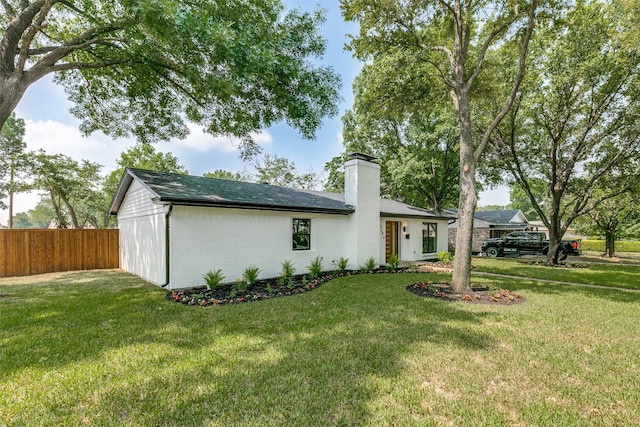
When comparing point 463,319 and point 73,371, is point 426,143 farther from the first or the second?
point 73,371

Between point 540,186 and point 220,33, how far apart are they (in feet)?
70.5

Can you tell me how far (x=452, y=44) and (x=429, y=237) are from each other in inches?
378

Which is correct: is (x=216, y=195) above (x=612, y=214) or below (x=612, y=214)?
above

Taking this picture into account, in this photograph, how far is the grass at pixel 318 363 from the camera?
2564 mm

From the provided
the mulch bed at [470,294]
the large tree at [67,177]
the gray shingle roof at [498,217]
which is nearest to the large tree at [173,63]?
the mulch bed at [470,294]

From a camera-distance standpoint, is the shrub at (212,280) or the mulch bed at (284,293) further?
the shrub at (212,280)

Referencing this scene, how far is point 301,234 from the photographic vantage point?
1004 centimetres

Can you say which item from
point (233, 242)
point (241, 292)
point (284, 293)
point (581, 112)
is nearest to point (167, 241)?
point (233, 242)

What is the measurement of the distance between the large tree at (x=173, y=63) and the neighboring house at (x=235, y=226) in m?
2.33

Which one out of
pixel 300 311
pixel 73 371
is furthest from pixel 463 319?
pixel 73 371

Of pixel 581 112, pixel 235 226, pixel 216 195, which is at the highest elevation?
pixel 581 112

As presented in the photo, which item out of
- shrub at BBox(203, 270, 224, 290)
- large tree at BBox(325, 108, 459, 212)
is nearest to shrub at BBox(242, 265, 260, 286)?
shrub at BBox(203, 270, 224, 290)

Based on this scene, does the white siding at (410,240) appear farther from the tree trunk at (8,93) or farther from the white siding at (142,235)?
the tree trunk at (8,93)

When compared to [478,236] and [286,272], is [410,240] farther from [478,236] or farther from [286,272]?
[478,236]
